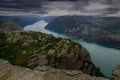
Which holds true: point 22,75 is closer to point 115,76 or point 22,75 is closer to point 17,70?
point 17,70

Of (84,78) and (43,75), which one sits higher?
(43,75)

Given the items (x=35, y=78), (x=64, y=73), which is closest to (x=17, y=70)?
(x=35, y=78)

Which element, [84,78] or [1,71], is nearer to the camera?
[1,71]

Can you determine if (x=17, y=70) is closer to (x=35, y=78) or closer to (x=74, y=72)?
(x=35, y=78)

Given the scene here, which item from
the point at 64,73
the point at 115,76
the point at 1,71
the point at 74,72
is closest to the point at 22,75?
the point at 1,71

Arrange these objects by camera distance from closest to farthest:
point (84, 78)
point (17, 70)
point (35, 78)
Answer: point (35, 78) → point (17, 70) → point (84, 78)

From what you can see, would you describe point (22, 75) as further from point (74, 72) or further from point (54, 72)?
point (74, 72)

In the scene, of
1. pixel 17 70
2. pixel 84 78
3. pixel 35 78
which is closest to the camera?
pixel 35 78

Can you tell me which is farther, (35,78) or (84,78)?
(84,78)

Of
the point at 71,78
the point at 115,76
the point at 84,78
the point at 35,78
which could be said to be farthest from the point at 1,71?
the point at 115,76
